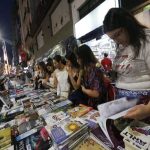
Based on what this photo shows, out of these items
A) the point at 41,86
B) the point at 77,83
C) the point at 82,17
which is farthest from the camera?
the point at 82,17

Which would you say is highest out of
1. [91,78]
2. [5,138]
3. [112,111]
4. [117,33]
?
[117,33]

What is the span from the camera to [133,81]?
120 centimetres

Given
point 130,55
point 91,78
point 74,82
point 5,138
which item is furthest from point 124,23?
point 74,82

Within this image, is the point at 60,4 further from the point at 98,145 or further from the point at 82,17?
the point at 98,145

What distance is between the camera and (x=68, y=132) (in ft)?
4.26

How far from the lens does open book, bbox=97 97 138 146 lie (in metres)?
1.04

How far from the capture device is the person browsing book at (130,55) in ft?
3.82

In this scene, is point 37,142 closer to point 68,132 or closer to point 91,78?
point 68,132

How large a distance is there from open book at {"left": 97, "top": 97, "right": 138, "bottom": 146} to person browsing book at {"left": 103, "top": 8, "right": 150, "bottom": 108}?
0.05m

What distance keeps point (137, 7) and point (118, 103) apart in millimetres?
3512

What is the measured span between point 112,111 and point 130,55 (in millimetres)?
356

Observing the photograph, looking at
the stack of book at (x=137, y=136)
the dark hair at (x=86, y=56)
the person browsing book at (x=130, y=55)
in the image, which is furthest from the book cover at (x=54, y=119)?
the dark hair at (x=86, y=56)

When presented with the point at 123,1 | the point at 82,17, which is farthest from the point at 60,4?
the point at 123,1

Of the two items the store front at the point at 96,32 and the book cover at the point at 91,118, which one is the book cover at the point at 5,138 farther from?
the store front at the point at 96,32
